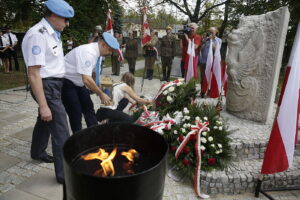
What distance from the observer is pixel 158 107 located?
4266 mm

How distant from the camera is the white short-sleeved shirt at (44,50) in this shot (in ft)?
7.77

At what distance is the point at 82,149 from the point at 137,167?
0.47m

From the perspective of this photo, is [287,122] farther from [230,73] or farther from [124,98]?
[124,98]

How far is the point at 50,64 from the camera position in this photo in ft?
8.56

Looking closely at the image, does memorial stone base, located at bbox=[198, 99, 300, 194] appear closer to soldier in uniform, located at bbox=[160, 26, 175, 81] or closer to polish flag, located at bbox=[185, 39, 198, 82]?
polish flag, located at bbox=[185, 39, 198, 82]

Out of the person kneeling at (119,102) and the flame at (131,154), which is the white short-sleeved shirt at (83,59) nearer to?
the person kneeling at (119,102)

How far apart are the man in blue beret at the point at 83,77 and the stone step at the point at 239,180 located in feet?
5.51

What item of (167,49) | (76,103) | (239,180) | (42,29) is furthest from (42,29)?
(167,49)

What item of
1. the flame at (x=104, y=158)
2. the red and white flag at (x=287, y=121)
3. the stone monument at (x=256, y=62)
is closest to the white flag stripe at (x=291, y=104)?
the red and white flag at (x=287, y=121)

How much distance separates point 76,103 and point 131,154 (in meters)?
1.80

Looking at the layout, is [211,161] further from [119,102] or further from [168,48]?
[168,48]

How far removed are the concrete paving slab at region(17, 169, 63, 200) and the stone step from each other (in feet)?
5.81

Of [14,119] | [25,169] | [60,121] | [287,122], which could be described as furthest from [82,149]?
[14,119]

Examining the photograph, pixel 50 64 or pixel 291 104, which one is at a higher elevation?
pixel 50 64
